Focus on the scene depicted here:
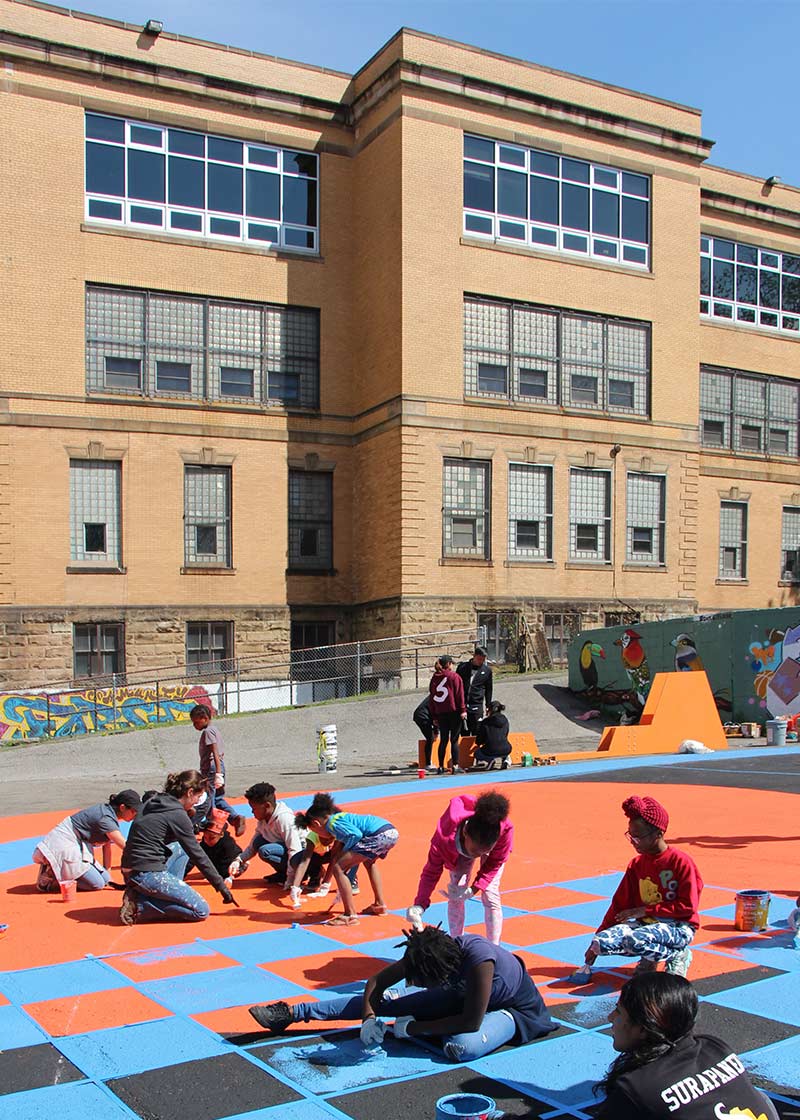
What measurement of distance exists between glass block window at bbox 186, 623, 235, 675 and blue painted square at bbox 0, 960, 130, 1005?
22349 millimetres

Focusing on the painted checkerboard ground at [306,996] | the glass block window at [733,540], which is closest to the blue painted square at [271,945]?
the painted checkerboard ground at [306,996]

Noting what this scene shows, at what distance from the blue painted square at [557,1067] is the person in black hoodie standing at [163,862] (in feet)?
13.4

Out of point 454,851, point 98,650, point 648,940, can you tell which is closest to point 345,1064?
point 454,851

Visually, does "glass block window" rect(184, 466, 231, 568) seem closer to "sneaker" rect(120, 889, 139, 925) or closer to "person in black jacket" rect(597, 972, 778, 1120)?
"sneaker" rect(120, 889, 139, 925)

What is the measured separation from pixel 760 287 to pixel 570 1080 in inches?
1513

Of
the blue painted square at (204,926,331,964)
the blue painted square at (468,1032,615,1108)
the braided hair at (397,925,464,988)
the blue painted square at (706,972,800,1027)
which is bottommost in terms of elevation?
the blue painted square at (204,926,331,964)

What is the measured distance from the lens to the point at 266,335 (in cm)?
3266

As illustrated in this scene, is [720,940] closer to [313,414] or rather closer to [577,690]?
[577,690]

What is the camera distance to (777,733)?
22312 millimetres

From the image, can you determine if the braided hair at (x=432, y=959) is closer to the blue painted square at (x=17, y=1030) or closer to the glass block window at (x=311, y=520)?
the blue painted square at (x=17, y=1030)

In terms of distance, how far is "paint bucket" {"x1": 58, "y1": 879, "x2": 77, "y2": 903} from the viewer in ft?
35.4

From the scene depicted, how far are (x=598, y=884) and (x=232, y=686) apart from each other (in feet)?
67.8

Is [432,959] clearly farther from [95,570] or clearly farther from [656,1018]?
[95,570]

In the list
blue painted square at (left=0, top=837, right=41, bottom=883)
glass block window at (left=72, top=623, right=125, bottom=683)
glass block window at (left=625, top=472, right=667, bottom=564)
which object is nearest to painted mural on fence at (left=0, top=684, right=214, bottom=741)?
glass block window at (left=72, top=623, right=125, bottom=683)
